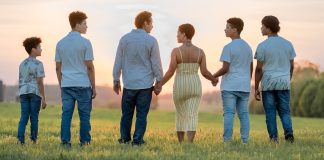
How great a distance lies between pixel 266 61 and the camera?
12.3 metres

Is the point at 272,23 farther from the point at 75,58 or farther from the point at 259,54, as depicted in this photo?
the point at 75,58

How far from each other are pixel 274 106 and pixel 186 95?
1797 millimetres

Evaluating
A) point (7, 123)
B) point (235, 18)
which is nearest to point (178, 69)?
Answer: point (235, 18)

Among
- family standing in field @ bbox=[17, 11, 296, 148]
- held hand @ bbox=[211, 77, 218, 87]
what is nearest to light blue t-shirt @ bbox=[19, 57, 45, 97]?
family standing in field @ bbox=[17, 11, 296, 148]

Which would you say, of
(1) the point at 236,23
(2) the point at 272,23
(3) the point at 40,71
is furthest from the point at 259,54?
(3) the point at 40,71

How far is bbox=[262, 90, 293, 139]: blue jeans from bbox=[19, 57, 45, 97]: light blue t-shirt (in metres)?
4.26

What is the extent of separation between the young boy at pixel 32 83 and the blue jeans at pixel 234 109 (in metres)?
3.36

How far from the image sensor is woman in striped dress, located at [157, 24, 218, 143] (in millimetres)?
11703

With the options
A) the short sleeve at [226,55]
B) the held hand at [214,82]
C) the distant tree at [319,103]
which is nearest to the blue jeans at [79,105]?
the held hand at [214,82]

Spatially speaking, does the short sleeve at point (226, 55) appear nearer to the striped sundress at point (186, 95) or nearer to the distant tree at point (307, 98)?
the striped sundress at point (186, 95)

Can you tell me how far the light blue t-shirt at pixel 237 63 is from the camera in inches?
462

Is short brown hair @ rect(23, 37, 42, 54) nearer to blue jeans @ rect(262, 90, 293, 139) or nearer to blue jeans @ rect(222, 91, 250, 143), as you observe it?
blue jeans @ rect(222, 91, 250, 143)

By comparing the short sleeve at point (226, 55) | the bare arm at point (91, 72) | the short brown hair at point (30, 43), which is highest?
the short brown hair at point (30, 43)

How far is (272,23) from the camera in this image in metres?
12.4
